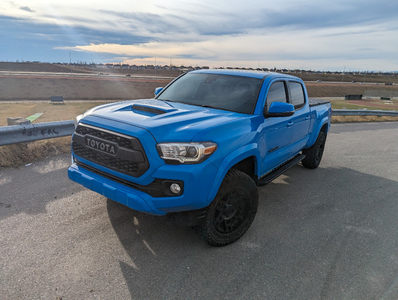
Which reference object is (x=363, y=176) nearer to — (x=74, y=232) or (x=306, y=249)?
(x=306, y=249)

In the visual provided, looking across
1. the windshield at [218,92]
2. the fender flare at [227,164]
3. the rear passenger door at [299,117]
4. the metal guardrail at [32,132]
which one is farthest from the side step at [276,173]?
the metal guardrail at [32,132]

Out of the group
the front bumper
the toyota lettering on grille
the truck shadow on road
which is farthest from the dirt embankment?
the front bumper

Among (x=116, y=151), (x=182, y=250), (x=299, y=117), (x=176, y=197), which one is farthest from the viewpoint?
(x=299, y=117)

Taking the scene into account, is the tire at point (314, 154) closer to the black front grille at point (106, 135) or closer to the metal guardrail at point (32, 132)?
the black front grille at point (106, 135)

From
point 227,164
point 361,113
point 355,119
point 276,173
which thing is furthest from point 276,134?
point 361,113

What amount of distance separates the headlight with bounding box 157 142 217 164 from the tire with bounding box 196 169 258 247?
0.49 meters

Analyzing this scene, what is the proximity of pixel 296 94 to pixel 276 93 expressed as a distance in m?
0.93

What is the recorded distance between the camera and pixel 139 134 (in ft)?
8.73

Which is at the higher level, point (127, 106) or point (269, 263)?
point (127, 106)

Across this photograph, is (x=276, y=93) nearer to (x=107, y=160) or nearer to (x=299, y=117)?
(x=299, y=117)

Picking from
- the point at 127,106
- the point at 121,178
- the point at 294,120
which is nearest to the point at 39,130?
the point at 127,106

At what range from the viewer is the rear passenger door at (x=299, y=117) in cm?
466

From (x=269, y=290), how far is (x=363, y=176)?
4333mm

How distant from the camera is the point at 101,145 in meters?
2.93
